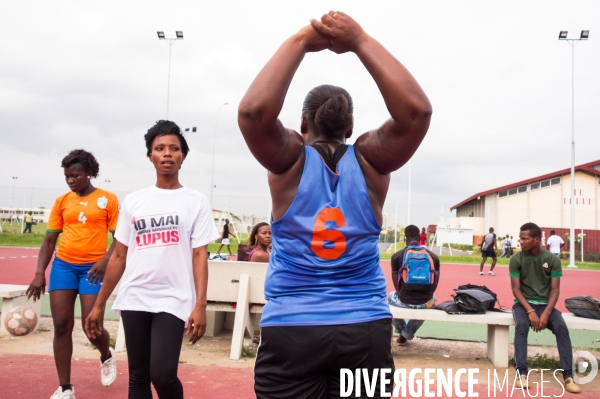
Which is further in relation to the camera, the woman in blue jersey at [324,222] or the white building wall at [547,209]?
the white building wall at [547,209]

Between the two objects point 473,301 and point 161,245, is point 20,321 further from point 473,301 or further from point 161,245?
point 473,301

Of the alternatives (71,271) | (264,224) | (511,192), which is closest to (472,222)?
(511,192)

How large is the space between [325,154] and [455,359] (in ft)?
16.6

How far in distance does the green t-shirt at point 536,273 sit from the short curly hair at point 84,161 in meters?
4.43

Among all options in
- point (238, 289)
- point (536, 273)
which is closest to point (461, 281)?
point (536, 273)

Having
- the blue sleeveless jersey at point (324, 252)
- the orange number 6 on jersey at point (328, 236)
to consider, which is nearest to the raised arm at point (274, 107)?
the blue sleeveless jersey at point (324, 252)

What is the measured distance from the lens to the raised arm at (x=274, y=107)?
5.77ft

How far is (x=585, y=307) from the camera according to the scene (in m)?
6.07

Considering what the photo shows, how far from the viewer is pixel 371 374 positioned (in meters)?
1.84

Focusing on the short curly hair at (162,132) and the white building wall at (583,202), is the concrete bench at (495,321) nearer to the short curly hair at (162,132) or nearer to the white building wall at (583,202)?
the short curly hair at (162,132)

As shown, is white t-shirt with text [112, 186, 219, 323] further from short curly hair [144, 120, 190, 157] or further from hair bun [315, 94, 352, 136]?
hair bun [315, 94, 352, 136]

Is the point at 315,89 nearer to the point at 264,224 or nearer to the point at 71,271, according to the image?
the point at 71,271

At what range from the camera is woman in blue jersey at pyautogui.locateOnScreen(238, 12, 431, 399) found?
1.79 meters

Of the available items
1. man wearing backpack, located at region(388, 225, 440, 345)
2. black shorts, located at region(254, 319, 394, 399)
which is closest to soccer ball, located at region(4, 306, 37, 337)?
man wearing backpack, located at region(388, 225, 440, 345)
